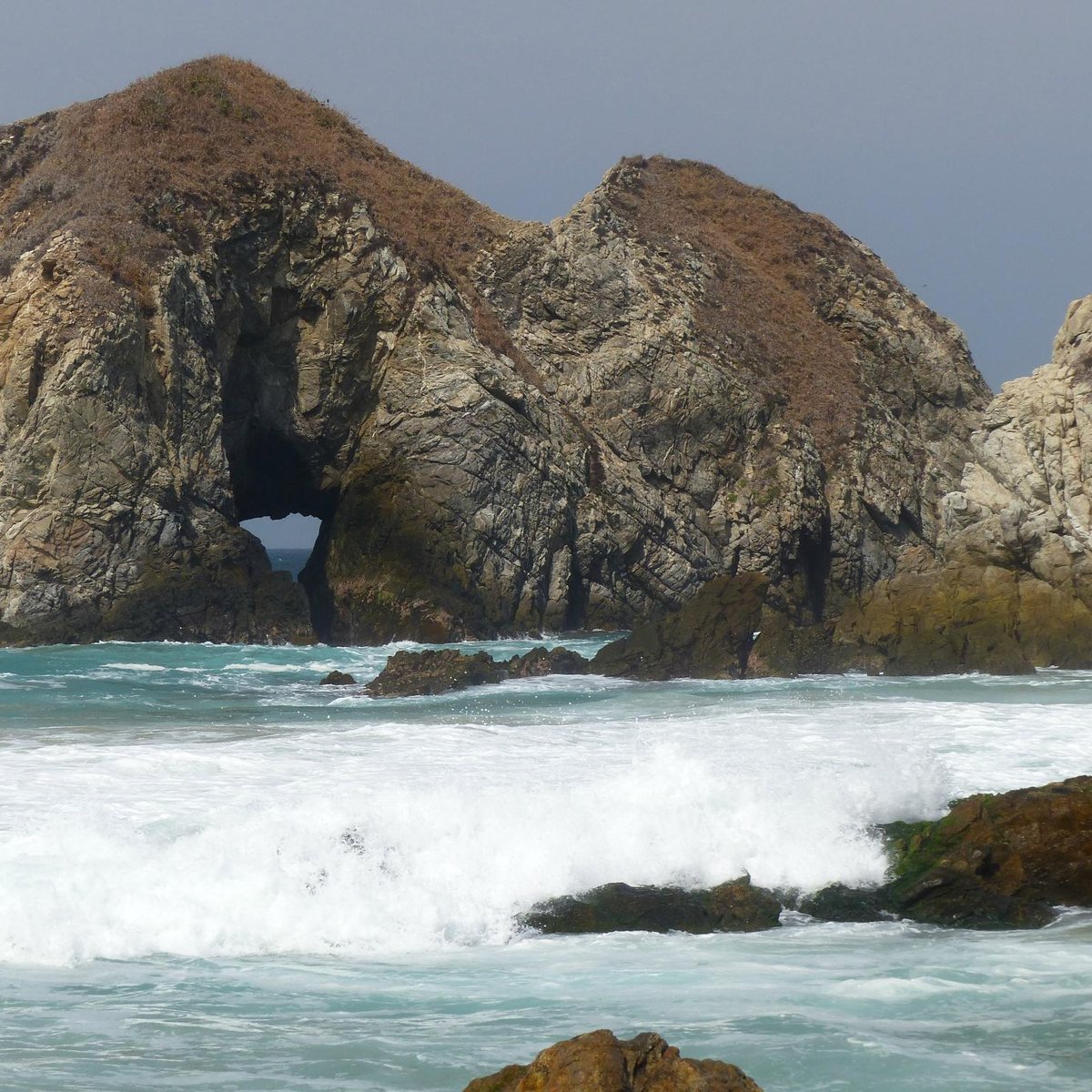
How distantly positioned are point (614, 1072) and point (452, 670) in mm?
18661

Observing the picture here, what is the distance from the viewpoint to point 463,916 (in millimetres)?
10148

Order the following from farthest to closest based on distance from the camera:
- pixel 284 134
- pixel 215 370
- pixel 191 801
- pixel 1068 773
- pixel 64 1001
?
pixel 284 134
pixel 215 370
pixel 1068 773
pixel 191 801
pixel 64 1001

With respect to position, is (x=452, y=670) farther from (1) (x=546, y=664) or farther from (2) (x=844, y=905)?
(2) (x=844, y=905)

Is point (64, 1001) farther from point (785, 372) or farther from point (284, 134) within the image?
point (785, 372)

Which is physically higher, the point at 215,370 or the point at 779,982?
the point at 215,370

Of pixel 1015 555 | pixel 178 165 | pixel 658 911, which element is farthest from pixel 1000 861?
pixel 178 165

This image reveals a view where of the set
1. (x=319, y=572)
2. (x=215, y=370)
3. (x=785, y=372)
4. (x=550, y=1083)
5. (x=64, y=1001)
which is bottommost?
(x=64, y=1001)

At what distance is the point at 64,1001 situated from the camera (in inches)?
327

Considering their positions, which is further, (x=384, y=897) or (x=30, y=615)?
(x=30, y=615)

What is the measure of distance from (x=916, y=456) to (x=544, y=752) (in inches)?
1336

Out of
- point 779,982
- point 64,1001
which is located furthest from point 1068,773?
point 64,1001

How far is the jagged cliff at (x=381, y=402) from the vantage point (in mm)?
30500

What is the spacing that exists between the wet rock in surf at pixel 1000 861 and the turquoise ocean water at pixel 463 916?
1.06 ft

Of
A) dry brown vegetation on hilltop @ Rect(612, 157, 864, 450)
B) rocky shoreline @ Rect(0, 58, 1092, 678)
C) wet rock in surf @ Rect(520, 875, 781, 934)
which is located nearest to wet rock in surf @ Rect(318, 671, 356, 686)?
rocky shoreline @ Rect(0, 58, 1092, 678)
